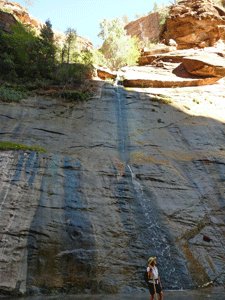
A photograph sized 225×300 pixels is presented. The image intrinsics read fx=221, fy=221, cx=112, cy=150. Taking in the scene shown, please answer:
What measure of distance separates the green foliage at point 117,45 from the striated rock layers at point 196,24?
5151 mm

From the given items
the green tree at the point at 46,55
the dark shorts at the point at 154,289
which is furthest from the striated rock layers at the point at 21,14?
the dark shorts at the point at 154,289

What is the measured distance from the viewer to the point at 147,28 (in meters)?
46.5

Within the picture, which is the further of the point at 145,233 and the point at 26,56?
the point at 26,56

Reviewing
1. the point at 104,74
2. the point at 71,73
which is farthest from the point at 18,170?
the point at 104,74

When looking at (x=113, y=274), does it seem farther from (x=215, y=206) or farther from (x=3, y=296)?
(x=215, y=206)

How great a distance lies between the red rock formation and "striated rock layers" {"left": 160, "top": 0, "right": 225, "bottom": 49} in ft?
40.5

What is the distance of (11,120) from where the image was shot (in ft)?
44.5

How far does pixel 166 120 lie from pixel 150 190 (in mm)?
7635

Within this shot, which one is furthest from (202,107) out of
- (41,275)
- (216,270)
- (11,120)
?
(41,275)

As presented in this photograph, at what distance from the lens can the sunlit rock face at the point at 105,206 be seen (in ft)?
24.9

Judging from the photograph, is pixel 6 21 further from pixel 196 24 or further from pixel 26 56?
pixel 196 24

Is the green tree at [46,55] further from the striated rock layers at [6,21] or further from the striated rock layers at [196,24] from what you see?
the striated rock layers at [196,24]

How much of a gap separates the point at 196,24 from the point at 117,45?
10.9 m

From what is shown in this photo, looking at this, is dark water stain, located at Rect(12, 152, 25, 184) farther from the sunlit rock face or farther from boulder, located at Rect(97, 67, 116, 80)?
Answer: boulder, located at Rect(97, 67, 116, 80)
